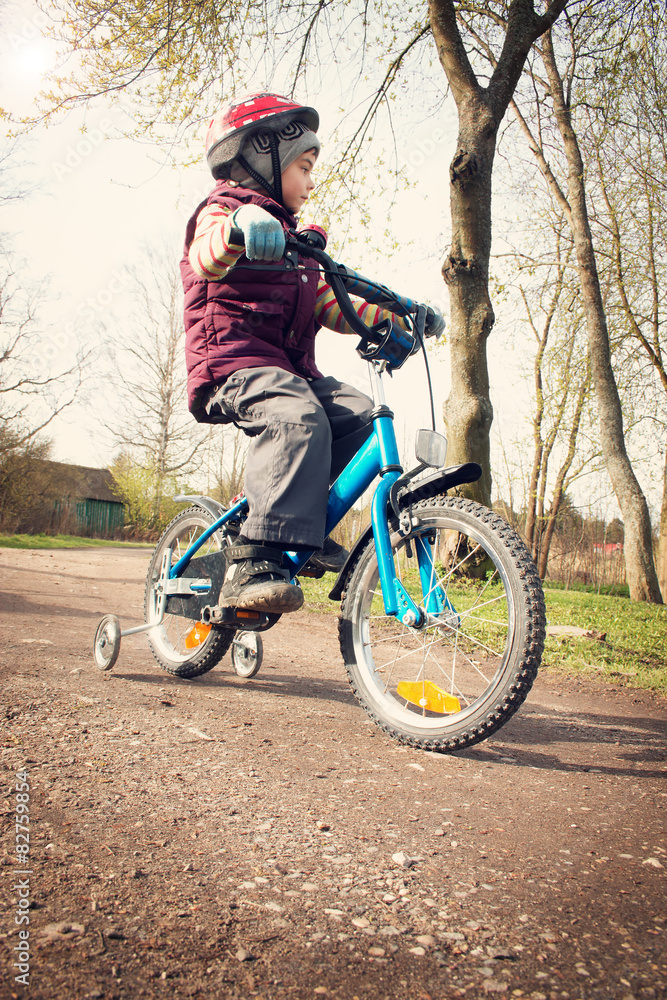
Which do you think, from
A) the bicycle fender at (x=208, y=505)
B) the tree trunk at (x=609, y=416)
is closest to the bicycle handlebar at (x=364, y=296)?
the bicycle fender at (x=208, y=505)

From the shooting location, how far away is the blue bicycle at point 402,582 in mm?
1918

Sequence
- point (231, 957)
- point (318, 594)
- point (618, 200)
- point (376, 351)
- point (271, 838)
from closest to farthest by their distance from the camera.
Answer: point (231, 957), point (271, 838), point (376, 351), point (318, 594), point (618, 200)

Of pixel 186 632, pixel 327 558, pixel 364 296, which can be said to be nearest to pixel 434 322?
pixel 364 296

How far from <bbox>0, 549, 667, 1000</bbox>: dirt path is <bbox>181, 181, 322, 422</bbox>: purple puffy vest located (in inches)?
53.9

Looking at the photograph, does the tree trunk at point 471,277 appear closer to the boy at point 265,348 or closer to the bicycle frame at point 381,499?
the boy at point 265,348

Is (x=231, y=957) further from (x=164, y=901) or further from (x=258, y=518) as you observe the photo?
(x=258, y=518)

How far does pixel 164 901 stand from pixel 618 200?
18477mm

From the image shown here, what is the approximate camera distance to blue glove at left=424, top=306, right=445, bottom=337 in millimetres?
2812

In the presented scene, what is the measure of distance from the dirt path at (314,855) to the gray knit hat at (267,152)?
7.21ft

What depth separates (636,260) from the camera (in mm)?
16203

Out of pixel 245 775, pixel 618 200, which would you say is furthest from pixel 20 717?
pixel 618 200

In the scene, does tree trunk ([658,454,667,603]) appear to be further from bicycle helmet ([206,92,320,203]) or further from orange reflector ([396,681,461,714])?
bicycle helmet ([206,92,320,203])

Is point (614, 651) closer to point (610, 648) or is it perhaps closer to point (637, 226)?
point (610, 648)

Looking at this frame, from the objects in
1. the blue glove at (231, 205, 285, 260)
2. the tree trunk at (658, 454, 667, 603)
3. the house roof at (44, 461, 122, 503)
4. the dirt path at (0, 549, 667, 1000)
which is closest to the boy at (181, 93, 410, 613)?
the blue glove at (231, 205, 285, 260)
